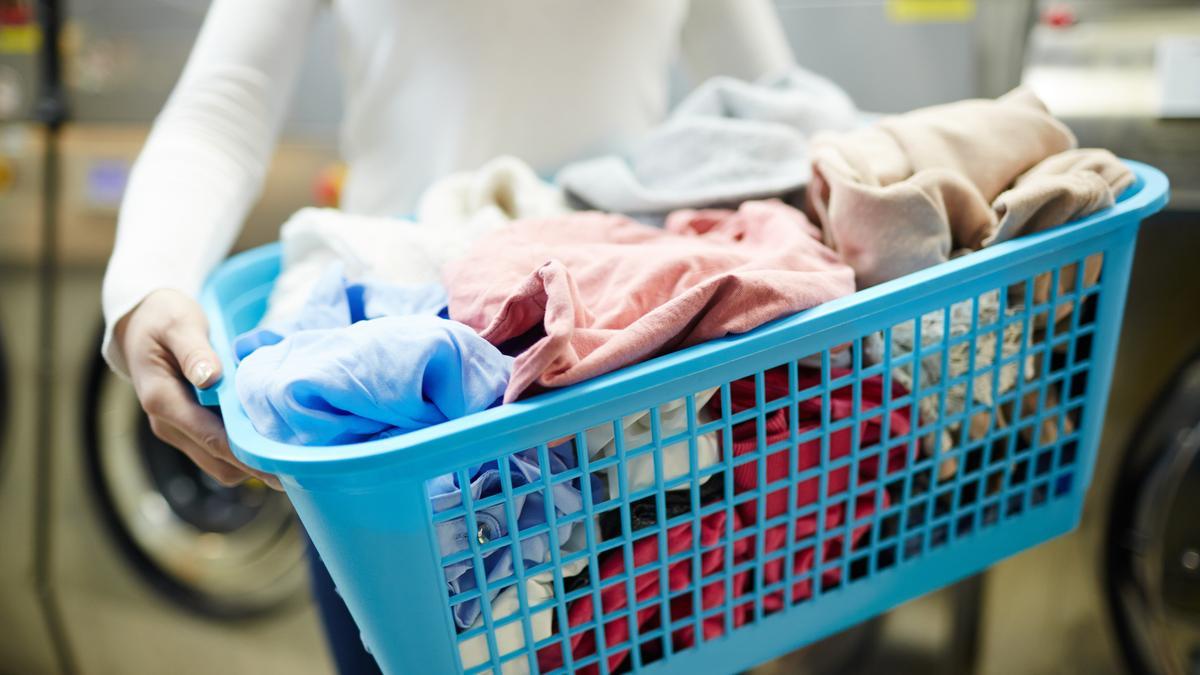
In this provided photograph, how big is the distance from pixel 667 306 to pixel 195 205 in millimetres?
396

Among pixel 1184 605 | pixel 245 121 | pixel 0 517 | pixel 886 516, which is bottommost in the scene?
pixel 0 517

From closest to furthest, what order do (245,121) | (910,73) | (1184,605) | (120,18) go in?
(245,121)
(1184,605)
(910,73)
(120,18)

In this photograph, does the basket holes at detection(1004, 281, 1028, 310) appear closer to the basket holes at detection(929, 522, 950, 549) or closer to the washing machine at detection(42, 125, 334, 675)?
the basket holes at detection(929, 522, 950, 549)

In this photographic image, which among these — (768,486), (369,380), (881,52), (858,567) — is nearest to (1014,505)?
(858,567)

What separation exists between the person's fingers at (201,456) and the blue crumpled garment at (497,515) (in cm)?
20

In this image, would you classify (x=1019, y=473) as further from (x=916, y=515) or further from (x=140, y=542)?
(x=140, y=542)

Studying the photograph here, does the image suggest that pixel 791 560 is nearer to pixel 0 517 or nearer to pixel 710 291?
pixel 710 291

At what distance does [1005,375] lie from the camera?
0.64m

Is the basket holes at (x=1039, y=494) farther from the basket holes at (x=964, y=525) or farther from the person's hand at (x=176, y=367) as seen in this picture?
the person's hand at (x=176, y=367)

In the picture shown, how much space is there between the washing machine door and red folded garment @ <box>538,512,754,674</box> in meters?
0.60

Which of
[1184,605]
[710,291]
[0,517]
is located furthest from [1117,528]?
[0,517]

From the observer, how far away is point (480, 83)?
A: 83cm

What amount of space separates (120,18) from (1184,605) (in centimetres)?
154

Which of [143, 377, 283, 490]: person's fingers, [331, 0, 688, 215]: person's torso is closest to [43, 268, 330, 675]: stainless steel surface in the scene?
[331, 0, 688, 215]: person's torso
